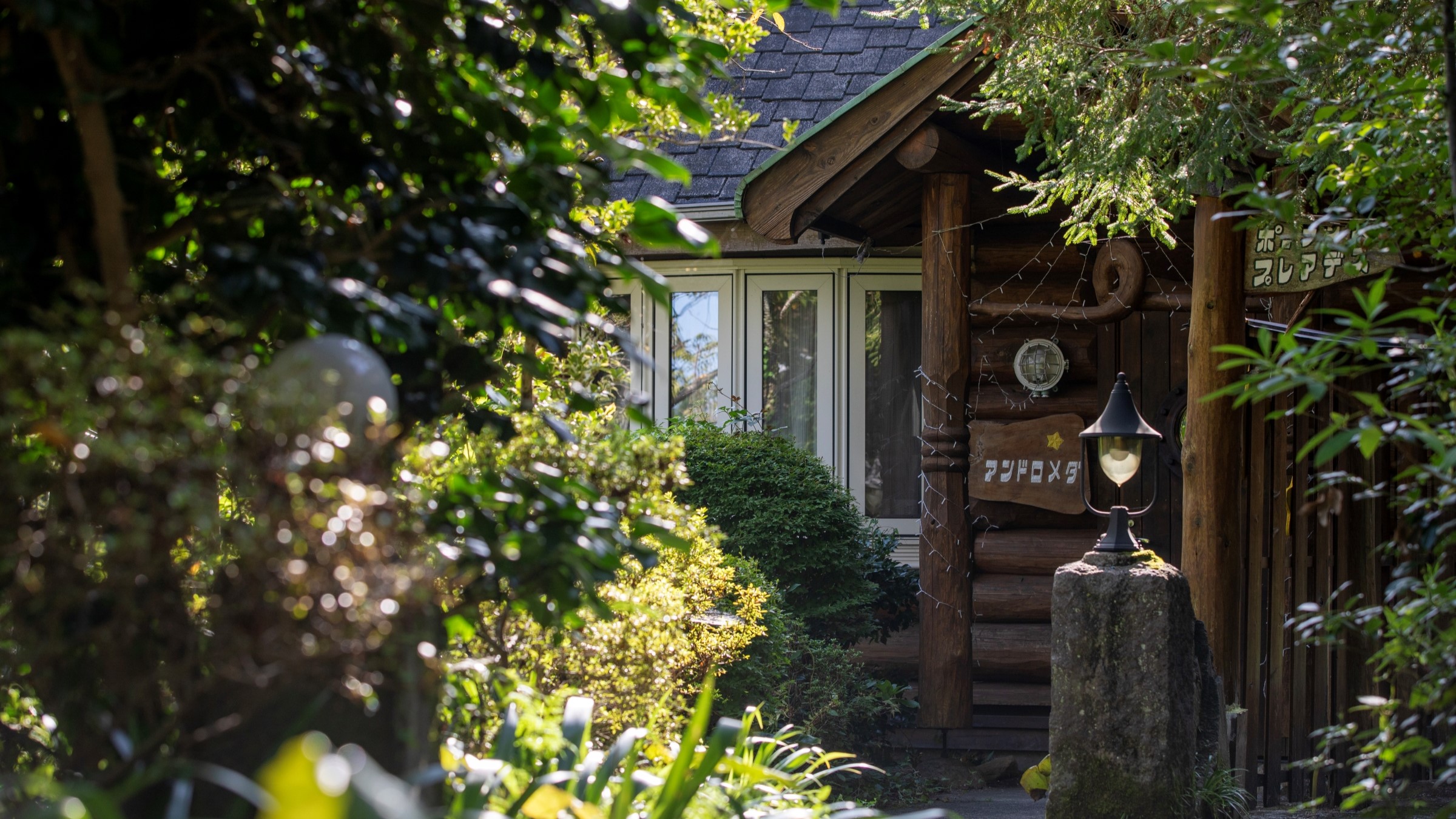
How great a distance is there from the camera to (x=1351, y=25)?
297 cm

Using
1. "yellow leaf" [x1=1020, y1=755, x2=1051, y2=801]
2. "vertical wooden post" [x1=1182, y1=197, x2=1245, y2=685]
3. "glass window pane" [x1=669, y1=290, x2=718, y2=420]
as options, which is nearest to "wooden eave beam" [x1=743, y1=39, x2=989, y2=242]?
"vertical wooden post" [x1=1182, y1=197, x2=1245, y2=685]

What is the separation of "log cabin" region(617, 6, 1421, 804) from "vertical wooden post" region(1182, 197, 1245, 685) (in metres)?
0.01

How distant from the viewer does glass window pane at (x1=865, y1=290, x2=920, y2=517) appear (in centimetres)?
877

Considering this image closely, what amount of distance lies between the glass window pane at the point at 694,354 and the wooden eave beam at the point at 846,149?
1.98 m

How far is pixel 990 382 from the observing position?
7.80 m

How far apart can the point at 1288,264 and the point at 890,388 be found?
3.57 meters

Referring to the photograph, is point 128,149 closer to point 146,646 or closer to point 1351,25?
point 146,646

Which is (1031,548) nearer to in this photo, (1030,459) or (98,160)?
(1030,459)

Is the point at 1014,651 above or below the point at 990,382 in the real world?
below

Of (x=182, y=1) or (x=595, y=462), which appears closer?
(x=182, y=1)

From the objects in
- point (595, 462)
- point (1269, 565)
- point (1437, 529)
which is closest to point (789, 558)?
point (1269, 565)

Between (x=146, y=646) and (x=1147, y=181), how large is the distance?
4642 mm

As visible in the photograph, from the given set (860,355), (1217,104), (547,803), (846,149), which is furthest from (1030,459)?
(547,803)

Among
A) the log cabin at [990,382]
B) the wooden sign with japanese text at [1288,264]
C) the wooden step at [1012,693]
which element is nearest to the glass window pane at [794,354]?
the log cabin at [990,382]
